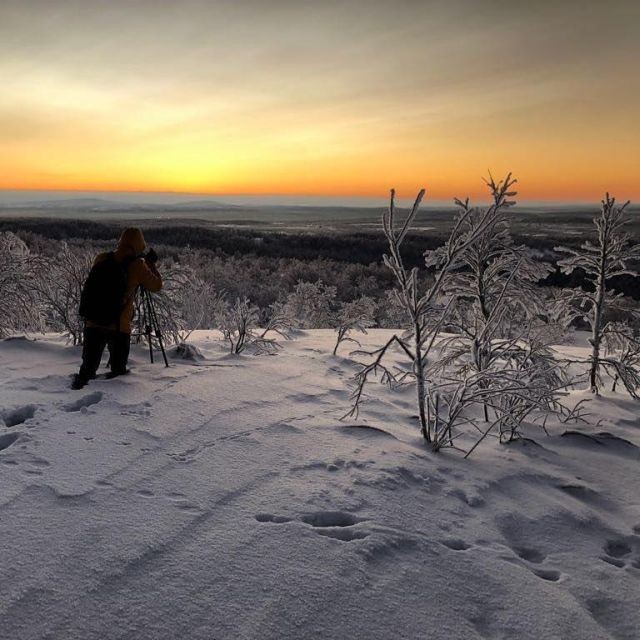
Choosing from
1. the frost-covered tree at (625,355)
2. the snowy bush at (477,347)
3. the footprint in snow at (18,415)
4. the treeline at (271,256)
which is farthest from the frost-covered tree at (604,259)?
the treeline at (271,256)

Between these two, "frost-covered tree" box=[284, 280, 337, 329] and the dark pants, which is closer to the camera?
the dark pants

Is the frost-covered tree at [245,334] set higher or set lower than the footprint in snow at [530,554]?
higher

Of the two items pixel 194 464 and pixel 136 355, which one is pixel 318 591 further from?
pixel 136 355

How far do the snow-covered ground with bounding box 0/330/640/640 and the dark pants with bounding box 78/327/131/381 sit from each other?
1.85 feet

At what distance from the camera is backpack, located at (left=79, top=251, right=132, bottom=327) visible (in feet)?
17.6

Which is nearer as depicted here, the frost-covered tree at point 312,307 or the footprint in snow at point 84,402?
the footprint in snow at point 84,402

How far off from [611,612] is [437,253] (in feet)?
15.7

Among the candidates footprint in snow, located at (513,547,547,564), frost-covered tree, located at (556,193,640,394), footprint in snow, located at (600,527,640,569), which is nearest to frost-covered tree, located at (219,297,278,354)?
frost-covered tree, located at (556,193,640,394)

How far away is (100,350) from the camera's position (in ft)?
17.8

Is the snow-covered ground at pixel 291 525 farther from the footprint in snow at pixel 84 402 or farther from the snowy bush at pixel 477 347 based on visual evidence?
the snowy bush at pixel 477 347

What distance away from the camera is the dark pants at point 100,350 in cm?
527

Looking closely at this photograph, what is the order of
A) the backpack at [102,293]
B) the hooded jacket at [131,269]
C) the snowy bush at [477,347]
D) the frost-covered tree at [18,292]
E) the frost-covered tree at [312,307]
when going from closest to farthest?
the snowy bush at [477,347] < the backpack at [102,293] < the hooded jacket at [131,269] < the frost-covered tree at [18,292] < the frost-covered tree at [312,307]

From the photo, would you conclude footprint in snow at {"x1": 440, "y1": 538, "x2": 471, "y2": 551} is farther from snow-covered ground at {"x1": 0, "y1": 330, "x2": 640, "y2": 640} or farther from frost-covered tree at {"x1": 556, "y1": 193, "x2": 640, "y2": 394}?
frost-covered tree at {"x1": 556, "y1": 193, "x2": 640, "y2": 394}

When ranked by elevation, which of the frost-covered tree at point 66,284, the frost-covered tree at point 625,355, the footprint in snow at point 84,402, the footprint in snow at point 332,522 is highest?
the frost-covered tree at point 66,284
